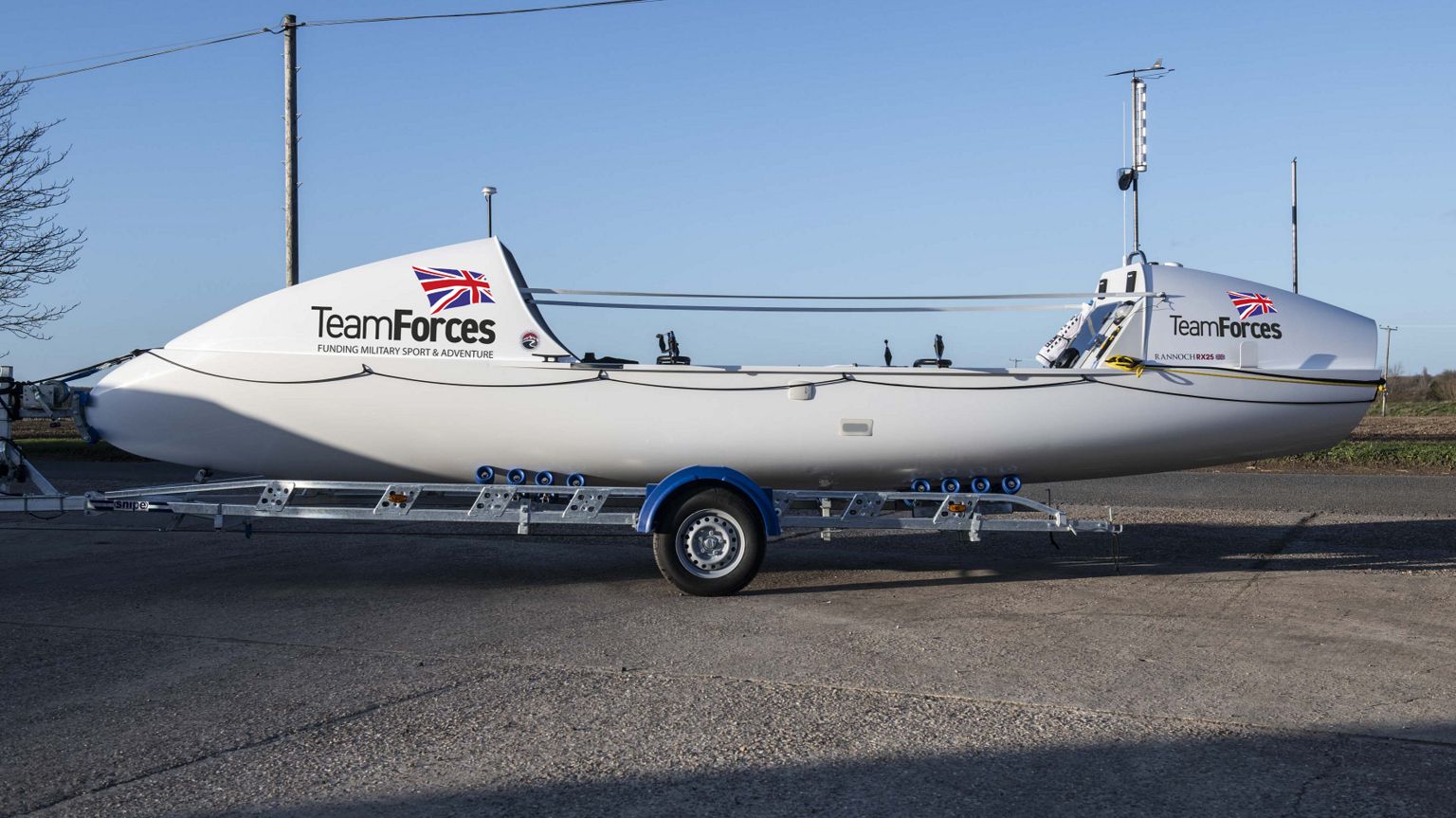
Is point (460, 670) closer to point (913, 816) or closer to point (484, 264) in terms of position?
point (913, 816)

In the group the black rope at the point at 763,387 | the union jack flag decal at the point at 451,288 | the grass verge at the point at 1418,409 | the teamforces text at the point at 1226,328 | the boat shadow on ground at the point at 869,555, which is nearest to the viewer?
the black rope at the point at 763,387

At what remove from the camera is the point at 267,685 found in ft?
19.9

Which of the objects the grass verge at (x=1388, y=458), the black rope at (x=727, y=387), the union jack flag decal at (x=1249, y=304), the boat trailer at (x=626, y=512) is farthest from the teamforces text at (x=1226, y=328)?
the grass verge at (x=1388, y=458)

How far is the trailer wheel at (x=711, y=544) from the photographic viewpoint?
8609 millimetres

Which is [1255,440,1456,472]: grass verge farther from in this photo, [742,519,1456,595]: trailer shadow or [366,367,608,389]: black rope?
[366,367,608,389]: black rope

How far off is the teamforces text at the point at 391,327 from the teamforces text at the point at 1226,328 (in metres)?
5.68

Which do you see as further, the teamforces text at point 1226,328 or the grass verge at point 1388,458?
Answer: the grass verge at point 1388,458

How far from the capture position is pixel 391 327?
9.15m

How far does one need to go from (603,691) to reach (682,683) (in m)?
0.43

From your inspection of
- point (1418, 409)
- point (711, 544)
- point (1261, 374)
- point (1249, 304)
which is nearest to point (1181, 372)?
point (1261, 374)

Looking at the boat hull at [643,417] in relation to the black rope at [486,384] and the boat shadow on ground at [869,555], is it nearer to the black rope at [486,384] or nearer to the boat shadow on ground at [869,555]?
the black rope at [486,384]

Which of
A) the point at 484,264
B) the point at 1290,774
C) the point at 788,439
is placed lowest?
the point at 1290,774

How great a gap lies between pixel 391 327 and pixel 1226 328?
678cm

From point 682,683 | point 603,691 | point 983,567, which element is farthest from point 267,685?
point 983,567
